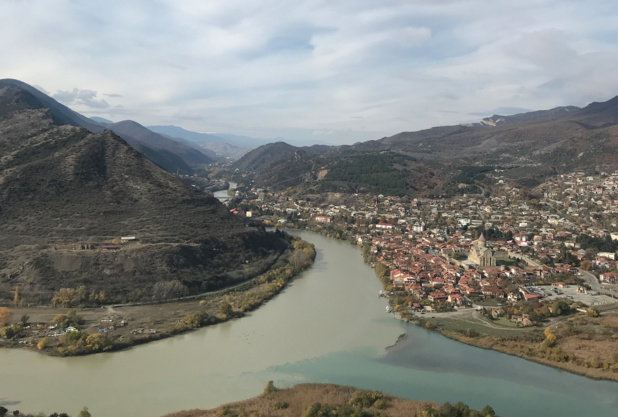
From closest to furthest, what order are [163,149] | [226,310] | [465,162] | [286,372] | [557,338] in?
[286,372] → [557,338] → [226,310] → [465,162] → [163,149]

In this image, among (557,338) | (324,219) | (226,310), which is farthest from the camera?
(324,219)

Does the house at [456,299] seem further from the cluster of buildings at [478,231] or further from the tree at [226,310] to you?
the tree at [226,310]

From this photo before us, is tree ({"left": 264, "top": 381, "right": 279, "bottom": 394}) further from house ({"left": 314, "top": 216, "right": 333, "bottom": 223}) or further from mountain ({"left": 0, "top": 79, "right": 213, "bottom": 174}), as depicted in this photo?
mountain ({"left": 0, "top": 79, "right": 213, "bottom": 174})

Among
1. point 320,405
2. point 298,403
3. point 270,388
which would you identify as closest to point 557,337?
point 320,405

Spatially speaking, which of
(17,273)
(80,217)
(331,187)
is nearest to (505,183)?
(331,187)

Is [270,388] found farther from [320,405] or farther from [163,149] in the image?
[163,149]

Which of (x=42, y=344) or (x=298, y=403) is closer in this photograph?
(x=298, y=403)

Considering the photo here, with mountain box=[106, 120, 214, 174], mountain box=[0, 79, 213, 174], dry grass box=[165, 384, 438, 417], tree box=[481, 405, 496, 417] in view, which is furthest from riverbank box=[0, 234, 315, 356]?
mountain box=[106, 120, 214, 174]
